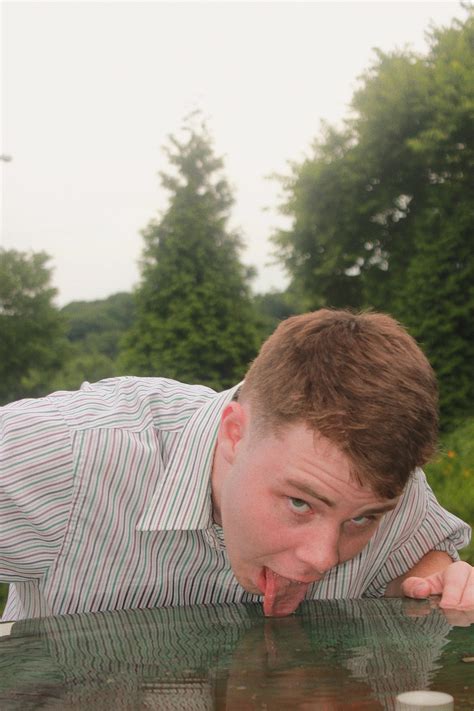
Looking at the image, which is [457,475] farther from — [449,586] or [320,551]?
[320,551]

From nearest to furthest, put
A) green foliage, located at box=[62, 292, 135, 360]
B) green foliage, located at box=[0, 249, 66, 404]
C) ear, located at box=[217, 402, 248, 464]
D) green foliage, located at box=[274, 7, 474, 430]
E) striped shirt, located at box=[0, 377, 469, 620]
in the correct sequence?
ear, located at box=[217, 402, 248, 464] → striped shirt, located at box=[0, 377, 469, 620] → green foliage, located at box=[274, 7, 474, 430] → green foliage, located at box=[0, 249, 66, 404] → green foliage, located at box=[62, 292, 135, 360]

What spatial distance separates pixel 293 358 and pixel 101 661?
2.38 ft

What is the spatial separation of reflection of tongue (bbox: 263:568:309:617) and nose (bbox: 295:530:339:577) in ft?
0.37

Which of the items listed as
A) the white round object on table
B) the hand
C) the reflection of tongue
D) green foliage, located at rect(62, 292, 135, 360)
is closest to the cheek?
the reflection of tongue

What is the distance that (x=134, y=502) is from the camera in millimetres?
2268

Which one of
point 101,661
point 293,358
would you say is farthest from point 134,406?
point 101,661

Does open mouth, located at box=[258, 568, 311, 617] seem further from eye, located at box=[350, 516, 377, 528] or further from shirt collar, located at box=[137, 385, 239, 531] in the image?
shirt collar, located at box=[137, 385, 239, 531]

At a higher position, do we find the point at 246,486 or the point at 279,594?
the point at 246,486

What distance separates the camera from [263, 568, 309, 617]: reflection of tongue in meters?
1.91

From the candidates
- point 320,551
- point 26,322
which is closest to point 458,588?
point 320,551

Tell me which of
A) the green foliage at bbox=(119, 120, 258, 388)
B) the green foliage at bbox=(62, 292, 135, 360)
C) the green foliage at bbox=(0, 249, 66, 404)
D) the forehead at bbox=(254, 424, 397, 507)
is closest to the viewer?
the forehead at bbox=(254, 424, 397, 507)

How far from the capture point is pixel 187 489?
2207mm

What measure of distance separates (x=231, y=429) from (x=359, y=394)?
0.38 m

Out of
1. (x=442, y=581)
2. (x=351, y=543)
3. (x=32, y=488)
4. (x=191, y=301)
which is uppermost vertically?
(x=191, y=301)
